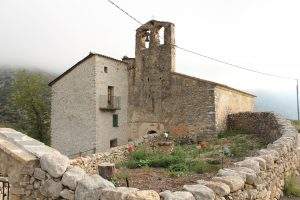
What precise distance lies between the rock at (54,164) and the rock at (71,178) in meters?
0.10

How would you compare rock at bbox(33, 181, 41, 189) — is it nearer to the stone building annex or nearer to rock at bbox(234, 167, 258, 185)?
rock at bbox(234, 167, 258, 185)

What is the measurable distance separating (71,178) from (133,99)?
23709 mm

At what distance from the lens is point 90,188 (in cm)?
485

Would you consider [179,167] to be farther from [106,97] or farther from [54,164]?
[106,97]

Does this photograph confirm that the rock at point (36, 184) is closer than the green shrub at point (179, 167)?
Yes

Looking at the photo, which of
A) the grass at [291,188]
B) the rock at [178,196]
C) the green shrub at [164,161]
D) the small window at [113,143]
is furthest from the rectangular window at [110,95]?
the rock at [178,196]

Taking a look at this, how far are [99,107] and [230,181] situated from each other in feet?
70.5

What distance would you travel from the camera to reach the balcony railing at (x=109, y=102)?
26938 mm

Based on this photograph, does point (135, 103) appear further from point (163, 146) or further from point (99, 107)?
point (163, 146)

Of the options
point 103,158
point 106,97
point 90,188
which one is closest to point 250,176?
point 90,188

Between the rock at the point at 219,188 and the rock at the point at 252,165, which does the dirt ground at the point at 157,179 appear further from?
the rock at the point at 219,188

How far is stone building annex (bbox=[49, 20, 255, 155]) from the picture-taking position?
25438mm

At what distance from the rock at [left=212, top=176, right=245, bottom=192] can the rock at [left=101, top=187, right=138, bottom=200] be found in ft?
5.78

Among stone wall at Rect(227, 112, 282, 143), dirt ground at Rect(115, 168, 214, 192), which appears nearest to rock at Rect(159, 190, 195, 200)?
dirt ground at Rect(115, 168, 214, 192)
